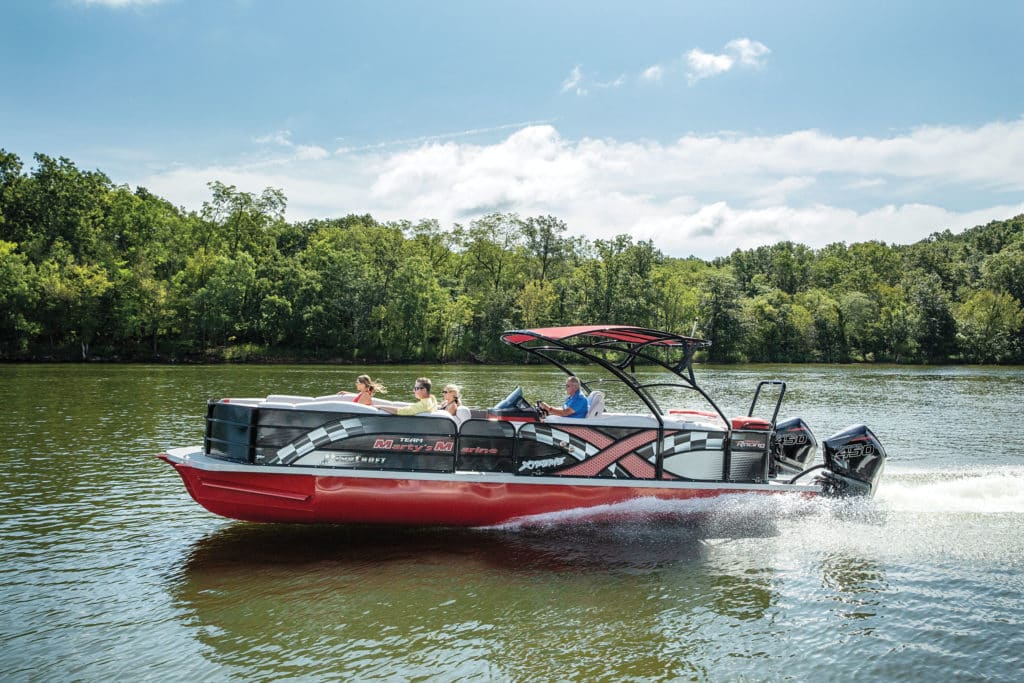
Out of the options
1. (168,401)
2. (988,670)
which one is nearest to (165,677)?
(988,670)

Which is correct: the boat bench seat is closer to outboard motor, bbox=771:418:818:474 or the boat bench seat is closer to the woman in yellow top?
the woman in yellow top

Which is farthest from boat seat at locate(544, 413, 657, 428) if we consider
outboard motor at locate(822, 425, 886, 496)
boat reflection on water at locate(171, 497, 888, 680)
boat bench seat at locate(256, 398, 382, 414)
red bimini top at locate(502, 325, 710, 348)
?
outboard motor at locate(822, 425, 886, 496)

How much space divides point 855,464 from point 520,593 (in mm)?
5561

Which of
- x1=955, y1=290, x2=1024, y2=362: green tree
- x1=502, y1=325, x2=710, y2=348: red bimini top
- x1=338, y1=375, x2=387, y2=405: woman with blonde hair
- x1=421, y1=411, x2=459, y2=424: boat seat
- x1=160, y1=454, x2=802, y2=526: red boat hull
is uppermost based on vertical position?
x1=955, y1=290, x2=1024, y2=362: green tree

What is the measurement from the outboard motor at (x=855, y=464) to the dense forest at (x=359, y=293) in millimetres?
59969

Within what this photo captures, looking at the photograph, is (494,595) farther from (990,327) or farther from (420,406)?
(990,327)

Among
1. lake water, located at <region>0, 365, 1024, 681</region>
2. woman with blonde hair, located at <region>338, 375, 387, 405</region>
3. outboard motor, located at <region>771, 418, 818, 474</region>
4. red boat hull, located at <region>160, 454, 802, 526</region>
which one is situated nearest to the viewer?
lake water, located at <region>0, 365, 1024, 681</region>

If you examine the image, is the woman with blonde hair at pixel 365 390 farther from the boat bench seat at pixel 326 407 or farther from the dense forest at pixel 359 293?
the dense forest at pixel 359 293

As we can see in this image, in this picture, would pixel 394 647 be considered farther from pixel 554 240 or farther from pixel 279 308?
pixel 554 240

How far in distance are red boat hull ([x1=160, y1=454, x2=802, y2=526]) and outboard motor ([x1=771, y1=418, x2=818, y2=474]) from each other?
1.16 m

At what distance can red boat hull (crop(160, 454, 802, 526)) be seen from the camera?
8.72 metres

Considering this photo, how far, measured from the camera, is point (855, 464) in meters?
10.2

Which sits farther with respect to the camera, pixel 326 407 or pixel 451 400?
pixel 451 400

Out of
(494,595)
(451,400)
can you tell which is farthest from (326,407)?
(494,595)
